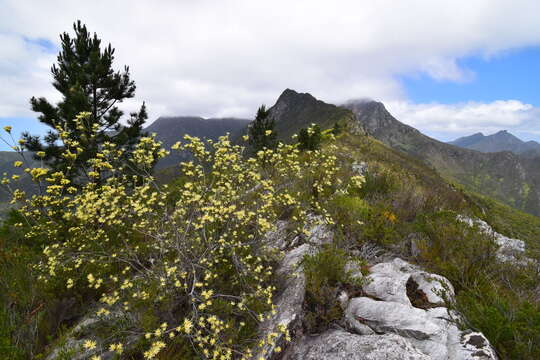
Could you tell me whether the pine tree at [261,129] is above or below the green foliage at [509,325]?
above

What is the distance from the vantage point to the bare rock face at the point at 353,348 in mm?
2723

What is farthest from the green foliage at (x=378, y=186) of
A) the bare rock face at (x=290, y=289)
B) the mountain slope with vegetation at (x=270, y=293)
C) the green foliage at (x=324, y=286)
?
the green foliage at (x=324, y=286)

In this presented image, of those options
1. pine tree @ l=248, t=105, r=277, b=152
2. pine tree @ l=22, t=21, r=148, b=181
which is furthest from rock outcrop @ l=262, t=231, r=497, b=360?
pine tree @ l=248, t=105, r=277, b=152

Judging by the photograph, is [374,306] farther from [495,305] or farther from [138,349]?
[138,349]

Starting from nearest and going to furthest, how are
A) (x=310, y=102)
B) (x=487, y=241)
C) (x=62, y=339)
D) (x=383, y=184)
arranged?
(x=62, y=339)
(x=487, y=241)
(x=383, y=184)
(x=310, y=102)

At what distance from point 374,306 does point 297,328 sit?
4.02ft

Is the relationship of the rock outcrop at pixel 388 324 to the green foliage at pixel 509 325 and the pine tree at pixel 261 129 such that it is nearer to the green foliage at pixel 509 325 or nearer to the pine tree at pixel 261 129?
the green foliage at pixel 509 325

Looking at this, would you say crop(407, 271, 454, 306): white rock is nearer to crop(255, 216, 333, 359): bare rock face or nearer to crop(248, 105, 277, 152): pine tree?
crop(255, 216, 333, 359): bare rock face

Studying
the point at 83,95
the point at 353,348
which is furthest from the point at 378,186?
the point at 83,95

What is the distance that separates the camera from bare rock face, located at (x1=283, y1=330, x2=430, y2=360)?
8.93ft

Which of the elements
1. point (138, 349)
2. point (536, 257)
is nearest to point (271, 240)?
point (138, 349)

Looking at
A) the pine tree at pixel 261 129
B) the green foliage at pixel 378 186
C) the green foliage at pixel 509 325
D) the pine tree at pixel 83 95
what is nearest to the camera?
the green foliage at pixel 509 325

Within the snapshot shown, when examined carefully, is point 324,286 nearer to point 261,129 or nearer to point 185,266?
point 185,266

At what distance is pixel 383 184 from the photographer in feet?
26.1
